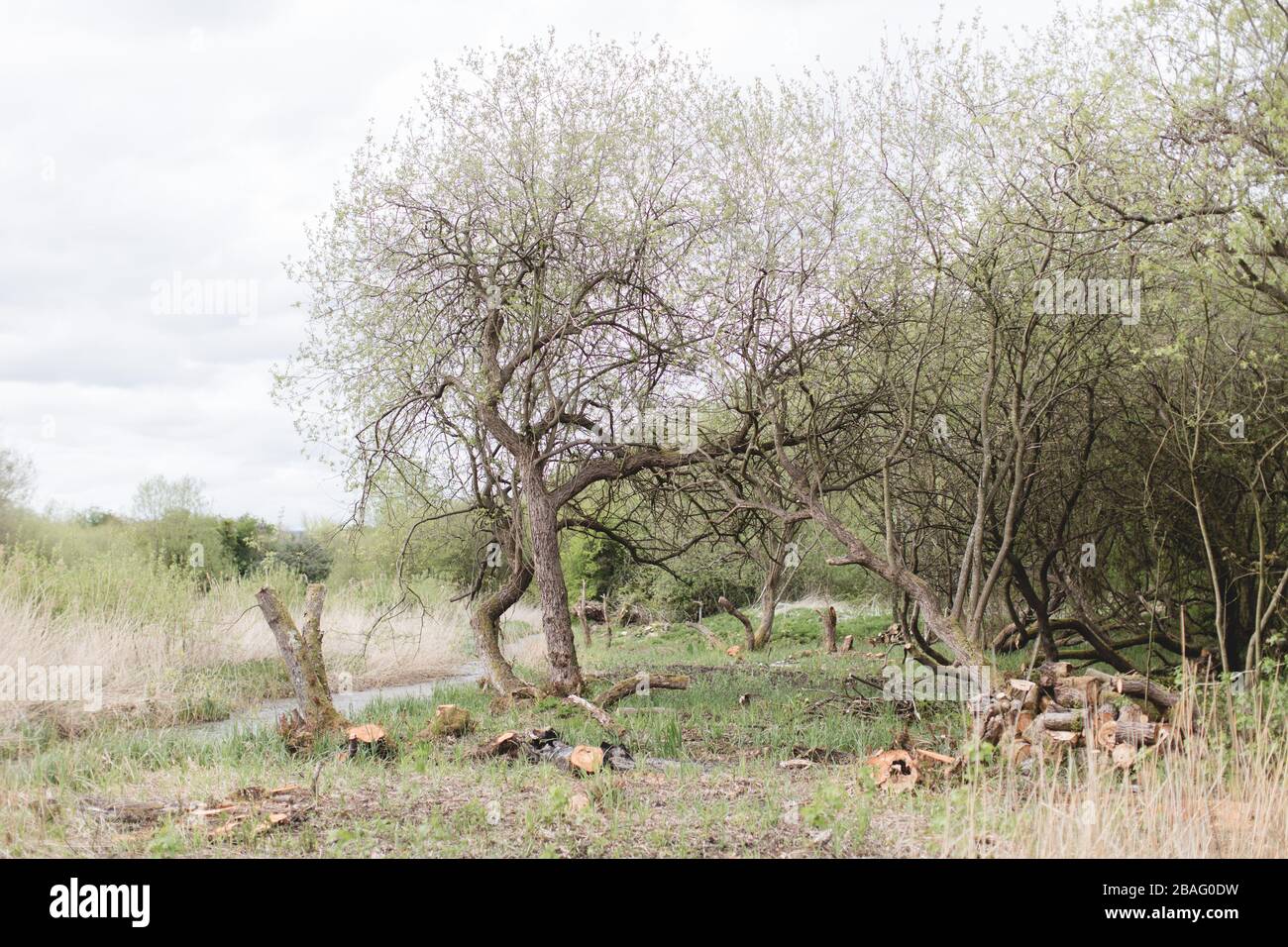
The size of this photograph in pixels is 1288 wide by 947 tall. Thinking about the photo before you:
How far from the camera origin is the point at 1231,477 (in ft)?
33.2

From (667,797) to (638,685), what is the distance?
4724 millimetres

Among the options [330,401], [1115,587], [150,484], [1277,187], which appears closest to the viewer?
[1277,187]

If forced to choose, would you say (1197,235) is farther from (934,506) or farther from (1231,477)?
(934,506)

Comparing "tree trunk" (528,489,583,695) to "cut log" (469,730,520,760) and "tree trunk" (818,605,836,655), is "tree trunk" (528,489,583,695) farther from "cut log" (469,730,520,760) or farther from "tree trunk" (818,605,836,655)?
"tree trunk" (818,605,836,655)

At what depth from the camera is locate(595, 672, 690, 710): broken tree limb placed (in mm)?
10164

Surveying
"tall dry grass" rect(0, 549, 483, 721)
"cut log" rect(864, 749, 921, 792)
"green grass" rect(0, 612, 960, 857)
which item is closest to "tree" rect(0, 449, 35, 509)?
"tall dry grass" rect(0, 549, 483, 721)

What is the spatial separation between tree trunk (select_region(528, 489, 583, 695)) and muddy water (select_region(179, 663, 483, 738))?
6.77 feet

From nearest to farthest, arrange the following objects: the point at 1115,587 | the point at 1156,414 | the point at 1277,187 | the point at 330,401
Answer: the point at 1277,187, the point at 1156,414, the point at 330,401, the point at 1115,587

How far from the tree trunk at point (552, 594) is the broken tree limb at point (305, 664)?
2.84 metres

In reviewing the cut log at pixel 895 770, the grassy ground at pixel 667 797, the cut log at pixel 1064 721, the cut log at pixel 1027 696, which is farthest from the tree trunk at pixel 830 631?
the cut log at pixel 895 770

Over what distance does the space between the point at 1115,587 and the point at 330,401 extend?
9537 mm

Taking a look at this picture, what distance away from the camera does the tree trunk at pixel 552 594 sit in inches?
428

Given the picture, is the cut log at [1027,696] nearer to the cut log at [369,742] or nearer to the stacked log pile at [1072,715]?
the stacked log pile at [1072,715]

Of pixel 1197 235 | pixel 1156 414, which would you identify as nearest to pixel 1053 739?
pixel 1197 235
